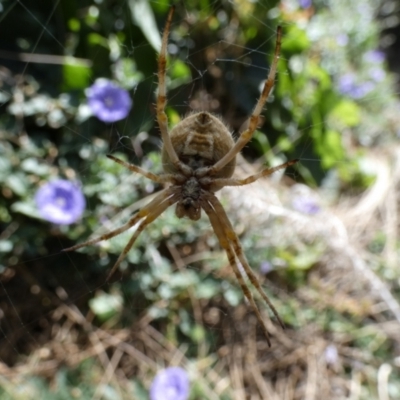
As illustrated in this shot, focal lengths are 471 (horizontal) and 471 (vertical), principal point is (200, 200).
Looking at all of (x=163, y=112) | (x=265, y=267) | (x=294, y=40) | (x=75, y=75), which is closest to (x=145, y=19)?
(x=75, y=75)

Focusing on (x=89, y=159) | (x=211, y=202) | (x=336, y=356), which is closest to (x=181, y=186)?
(x=211, y=202)

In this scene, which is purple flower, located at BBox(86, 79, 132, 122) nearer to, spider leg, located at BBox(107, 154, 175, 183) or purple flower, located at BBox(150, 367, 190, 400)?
spider leg, located at BBox(107, 154, 175, 183)

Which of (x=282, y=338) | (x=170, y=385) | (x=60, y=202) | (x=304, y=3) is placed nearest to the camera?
(x=60, y=202)

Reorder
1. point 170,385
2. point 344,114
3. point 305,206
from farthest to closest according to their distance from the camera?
point 344,114
point 305,206
point 170,385

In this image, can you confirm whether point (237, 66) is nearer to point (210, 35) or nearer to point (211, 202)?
point (210, 35)

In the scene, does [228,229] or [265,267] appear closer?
[228,229]

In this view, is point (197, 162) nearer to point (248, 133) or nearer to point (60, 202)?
point (248, 133)

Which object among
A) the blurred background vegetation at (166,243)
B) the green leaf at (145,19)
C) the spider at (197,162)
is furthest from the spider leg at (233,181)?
the green leaf at (145,19)

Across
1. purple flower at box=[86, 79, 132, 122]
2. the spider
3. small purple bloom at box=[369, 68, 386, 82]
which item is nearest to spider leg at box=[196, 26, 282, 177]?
the spider
